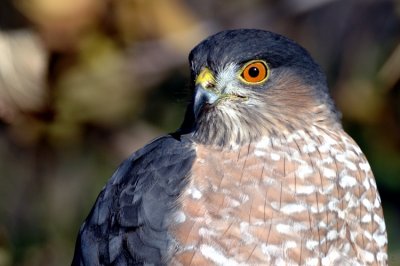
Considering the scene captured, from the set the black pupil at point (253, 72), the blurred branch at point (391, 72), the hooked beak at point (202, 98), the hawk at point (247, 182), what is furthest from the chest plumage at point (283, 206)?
the blurred branch at point (391, 72)

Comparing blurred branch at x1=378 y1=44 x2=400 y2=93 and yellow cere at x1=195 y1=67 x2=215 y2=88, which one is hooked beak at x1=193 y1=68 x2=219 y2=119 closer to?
yellow cere at x1=195 y1=67 x2=215 y2=88

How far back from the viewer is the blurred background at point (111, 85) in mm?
6648

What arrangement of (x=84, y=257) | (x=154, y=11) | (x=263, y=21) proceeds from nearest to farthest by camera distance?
(x=84, y=257) < (x=154, y=11) < (x=263, y=21)

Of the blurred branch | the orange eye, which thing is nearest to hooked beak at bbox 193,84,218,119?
the orange eye

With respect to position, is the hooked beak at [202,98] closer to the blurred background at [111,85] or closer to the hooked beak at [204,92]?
the hooked beak at [204,92]

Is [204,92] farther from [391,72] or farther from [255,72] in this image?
[391,72]

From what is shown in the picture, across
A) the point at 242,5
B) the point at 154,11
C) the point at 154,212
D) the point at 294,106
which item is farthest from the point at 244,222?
the point at 242,5

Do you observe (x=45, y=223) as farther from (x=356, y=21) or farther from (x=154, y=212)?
(x=154, y=212)

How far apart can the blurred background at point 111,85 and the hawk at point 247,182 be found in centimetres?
182

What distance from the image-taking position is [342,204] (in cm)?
451

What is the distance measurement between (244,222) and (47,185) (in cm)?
372

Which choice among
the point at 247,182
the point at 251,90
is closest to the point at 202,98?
the point at 251,90

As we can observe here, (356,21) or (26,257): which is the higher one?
(356,21)

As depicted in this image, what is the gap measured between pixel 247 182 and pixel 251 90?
0.48 m
